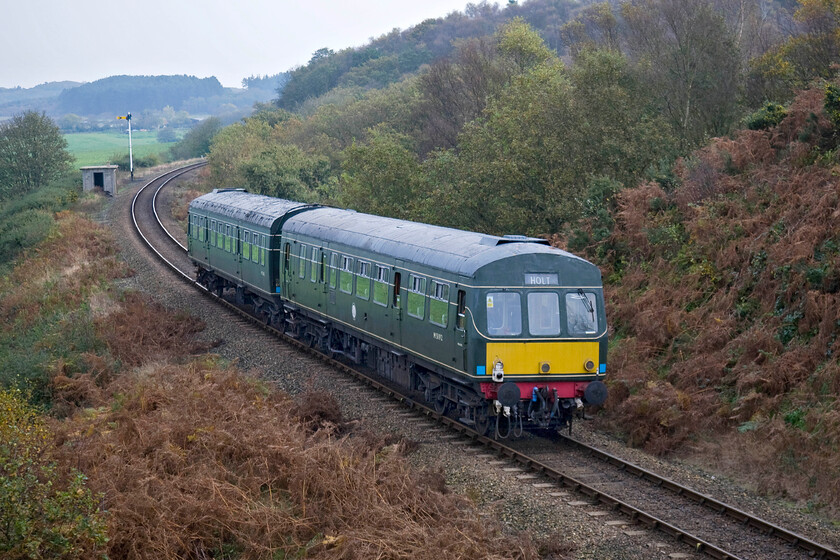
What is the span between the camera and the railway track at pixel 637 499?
11.0m

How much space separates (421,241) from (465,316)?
3259mm

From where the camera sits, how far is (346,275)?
2131 cm

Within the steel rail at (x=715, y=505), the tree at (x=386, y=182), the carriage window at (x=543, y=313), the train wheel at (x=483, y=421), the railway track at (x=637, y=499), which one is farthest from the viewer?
the tree at (x=386, y=182)

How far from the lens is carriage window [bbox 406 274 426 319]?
1731 centimetres

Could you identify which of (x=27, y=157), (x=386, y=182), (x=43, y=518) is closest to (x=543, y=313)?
(x=43, y=518)

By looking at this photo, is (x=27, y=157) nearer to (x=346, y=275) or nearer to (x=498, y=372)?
(x=346, y=275)

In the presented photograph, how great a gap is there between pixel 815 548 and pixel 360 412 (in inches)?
367

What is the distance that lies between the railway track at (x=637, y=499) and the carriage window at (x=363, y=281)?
3174mm

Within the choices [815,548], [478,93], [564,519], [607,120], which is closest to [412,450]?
[564,519]

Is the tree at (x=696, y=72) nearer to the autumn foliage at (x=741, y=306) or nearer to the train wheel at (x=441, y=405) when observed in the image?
the autumn foliage at (x=741, y=306)

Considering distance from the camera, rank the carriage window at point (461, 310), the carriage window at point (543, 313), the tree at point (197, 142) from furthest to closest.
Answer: the tree at point (197, 142) → the carriage window at point (461, 310) → the carriage window at point (543, 313)

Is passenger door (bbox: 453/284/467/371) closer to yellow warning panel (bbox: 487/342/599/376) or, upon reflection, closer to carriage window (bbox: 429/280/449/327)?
carriage window (bbox: 429/280/449/327)

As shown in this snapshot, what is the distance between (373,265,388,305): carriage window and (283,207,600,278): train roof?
0.38 metres

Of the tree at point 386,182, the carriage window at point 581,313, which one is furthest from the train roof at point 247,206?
the carriage window at point 581,313
